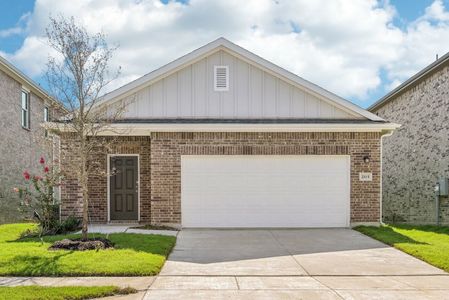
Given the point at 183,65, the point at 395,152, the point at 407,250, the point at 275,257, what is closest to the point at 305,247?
the point at 275,257

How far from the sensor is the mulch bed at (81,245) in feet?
30.0

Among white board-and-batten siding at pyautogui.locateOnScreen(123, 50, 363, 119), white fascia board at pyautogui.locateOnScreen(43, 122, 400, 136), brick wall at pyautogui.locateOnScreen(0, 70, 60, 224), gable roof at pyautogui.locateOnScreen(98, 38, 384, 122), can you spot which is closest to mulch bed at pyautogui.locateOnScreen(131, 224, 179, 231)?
white fascia board at pyautogui.locateOnScreen(43, 122, 400, 136)

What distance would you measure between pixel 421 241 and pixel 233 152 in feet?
17.8

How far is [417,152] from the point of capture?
17.9m

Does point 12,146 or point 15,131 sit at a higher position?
point 15,131

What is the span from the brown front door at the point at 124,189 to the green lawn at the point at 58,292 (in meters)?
7.26

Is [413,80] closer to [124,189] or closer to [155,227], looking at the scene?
[155,227]

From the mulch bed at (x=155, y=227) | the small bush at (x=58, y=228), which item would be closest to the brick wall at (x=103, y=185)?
the small bush at (x=58, y=228)

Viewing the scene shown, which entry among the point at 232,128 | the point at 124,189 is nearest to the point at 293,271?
the point at 232,128

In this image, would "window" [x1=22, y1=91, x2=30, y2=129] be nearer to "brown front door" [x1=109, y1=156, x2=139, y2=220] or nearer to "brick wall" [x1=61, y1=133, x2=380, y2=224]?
"brick wall" [x1=61, y1=133, x2=380, y2=224]

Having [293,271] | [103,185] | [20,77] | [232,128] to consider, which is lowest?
[293,271]

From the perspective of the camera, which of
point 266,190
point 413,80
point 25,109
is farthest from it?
point 25,109

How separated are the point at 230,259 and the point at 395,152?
13686 millimetres

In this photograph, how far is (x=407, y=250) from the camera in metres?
9.73
